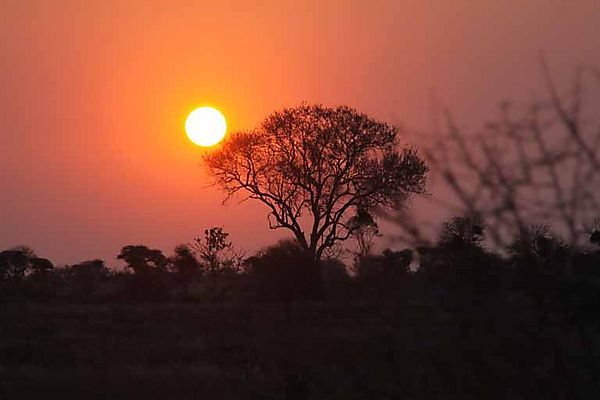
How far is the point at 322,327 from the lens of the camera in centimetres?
2761

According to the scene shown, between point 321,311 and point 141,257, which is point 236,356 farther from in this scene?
point 141,257

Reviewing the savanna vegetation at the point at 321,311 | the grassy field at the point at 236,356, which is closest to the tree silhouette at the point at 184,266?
the savanna vegetation at the point at 321,311

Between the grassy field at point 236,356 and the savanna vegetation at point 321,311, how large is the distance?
0.07 meters

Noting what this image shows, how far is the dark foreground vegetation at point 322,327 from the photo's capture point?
3.96m

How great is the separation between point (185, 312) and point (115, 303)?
832cm

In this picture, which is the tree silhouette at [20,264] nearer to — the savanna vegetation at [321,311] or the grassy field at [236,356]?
the savanna vegetation at [321,311]

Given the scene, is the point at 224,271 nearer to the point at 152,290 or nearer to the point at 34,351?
the point at 152,290

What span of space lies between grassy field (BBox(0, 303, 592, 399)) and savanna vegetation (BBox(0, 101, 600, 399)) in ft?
0.21

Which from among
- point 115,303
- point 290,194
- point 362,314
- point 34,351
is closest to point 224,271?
point 290,194

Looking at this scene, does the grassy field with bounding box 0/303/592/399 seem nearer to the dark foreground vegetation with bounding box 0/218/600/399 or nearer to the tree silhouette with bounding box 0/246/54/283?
the dark foreground vegetation with bounding box 0/218/600/399

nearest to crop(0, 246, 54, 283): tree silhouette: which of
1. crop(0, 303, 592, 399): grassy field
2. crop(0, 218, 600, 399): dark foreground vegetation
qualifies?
crop(0, 218, 600, 399): dark foreground vegetation

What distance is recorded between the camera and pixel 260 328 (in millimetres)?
27484

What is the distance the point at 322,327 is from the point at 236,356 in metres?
7.06

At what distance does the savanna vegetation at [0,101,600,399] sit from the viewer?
3.96m
